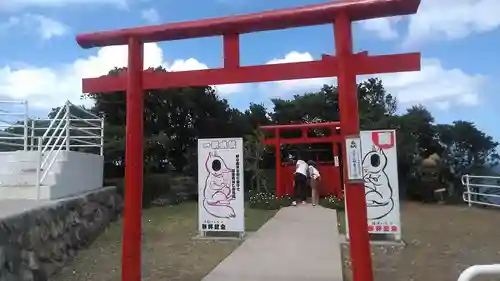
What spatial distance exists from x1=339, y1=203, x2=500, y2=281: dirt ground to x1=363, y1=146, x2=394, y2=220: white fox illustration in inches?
25.7

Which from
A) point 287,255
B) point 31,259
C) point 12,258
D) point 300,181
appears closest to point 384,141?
point 287,255

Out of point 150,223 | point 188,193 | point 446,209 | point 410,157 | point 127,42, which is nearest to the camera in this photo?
point 127,42

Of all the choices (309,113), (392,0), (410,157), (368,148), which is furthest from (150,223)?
(309,113)

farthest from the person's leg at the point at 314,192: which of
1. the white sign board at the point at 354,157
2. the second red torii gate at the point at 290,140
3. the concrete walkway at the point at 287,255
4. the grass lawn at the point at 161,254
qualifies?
the white sign board at the point at 354,157

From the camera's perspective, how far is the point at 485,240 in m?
8.84

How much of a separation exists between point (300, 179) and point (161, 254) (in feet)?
27.8

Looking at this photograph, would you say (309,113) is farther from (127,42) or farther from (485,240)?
(127,42)

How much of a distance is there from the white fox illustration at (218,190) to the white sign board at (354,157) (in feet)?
16.4

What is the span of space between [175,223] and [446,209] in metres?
8.07

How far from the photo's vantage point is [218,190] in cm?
930

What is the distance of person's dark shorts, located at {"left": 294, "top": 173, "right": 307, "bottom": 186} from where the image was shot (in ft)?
50.9

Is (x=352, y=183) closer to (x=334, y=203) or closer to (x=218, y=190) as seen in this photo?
(x=218, y=190)

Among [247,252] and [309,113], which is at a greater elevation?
[309,113]

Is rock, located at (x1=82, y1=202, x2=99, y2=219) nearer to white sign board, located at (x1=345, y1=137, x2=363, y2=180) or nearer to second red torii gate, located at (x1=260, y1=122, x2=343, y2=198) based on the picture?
white sign board, located at (x1=345, y1=137, x2=363, y2=180)
